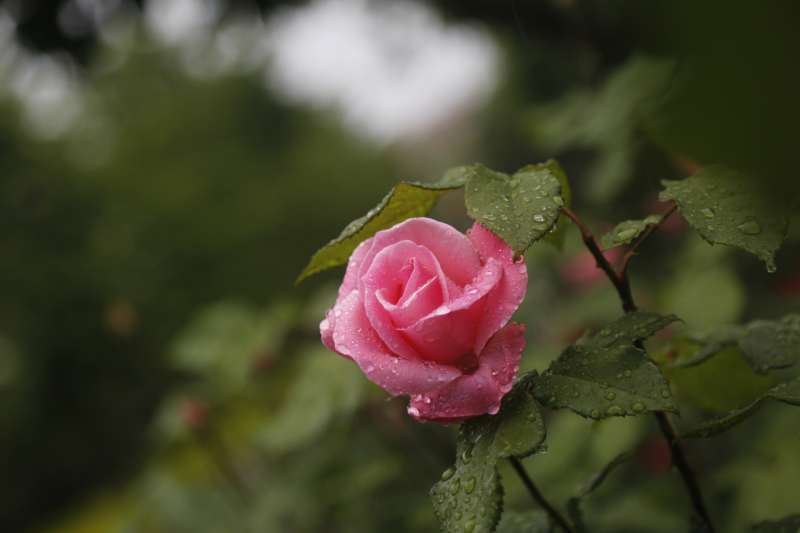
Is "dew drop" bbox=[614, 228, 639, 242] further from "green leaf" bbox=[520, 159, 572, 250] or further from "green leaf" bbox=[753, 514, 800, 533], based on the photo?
"green leaf" bbox=[753, 514, 800, 533]

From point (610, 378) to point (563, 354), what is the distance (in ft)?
0.18

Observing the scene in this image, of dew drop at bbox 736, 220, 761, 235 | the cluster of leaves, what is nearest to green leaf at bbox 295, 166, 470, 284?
the cluster of leaves

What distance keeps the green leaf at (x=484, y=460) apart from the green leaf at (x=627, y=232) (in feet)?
0.44

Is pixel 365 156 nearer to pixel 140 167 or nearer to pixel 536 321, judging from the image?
pixel 140 167

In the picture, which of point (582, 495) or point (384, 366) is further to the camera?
point (582, 495)

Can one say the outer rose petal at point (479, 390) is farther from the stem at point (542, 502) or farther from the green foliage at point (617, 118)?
the green foliage at point (617, 118)

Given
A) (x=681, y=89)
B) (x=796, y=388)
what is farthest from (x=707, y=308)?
(x=681, y=89)

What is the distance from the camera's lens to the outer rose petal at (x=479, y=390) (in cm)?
34

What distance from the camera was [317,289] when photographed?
3283 mm

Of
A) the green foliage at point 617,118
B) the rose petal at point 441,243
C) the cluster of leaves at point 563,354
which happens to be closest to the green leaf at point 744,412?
the cluster of leaves at point 563,354

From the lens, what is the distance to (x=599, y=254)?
394 mm

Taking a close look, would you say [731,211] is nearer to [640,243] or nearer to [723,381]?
[640,243]

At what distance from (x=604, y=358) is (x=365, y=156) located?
29.0 ft

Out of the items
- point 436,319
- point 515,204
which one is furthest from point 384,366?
point 515,204
